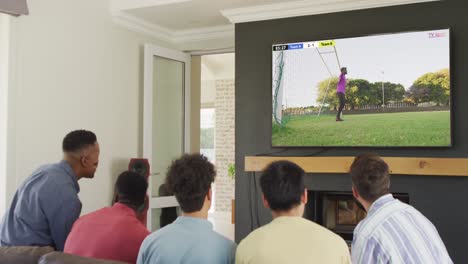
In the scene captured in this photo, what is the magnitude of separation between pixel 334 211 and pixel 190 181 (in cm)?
308

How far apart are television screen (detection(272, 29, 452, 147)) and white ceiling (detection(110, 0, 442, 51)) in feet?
1.06

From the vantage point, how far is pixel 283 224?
64.9 inches

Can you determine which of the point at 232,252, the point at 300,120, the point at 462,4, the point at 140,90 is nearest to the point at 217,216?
the point at 140,90

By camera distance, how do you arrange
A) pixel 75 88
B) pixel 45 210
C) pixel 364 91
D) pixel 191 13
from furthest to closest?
pixel 191 13, pixel 75 88, pixel 364 91, pixel 45 210

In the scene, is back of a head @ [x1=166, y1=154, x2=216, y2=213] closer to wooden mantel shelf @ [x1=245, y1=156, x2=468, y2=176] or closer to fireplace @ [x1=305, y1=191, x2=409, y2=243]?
wooden mantel shelf @ [x1=245, y1=156, x2=468, y2=176]

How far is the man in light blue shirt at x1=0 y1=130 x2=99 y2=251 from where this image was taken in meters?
2.53

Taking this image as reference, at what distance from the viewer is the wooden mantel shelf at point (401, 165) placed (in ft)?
12.5

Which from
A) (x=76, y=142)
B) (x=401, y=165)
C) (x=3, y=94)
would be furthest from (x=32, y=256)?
(x=401, y=165)

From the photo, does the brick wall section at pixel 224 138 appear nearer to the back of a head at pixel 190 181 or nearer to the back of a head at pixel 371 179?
the back of a head at pixel 371 179

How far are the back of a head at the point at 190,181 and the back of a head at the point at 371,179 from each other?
748mm

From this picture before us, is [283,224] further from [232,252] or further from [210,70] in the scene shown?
[210,70]

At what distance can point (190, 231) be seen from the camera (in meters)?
1.71

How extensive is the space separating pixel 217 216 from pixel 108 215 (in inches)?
266

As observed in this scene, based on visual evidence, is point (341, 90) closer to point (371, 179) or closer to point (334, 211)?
point (334, 211)
